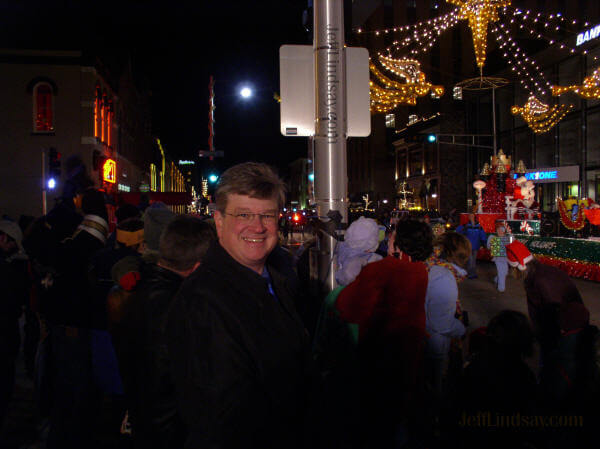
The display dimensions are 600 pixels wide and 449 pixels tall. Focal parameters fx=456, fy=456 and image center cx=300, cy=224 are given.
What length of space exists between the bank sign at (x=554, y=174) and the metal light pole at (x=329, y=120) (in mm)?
25193

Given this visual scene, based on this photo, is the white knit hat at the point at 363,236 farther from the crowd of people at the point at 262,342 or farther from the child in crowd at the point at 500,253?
the child in crowd at the point at 500,253

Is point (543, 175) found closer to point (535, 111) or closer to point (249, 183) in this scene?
point (535, 111)

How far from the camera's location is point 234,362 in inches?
62.5

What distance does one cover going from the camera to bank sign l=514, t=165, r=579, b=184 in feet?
89.9

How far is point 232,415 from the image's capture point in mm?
1562

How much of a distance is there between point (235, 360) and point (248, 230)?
0.64 metres

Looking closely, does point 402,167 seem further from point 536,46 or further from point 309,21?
point 309,21

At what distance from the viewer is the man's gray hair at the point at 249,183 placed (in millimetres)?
2098

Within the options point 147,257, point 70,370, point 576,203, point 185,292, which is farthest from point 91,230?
point 576,203

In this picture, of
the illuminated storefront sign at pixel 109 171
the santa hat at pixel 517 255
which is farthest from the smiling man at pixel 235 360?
the illuminated storefront sign at pixel 109 171

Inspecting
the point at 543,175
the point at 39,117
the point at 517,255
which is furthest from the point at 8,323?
the point at 543,175

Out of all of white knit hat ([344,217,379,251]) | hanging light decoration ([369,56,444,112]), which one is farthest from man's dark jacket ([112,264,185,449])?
hanging light decoration ([369,56,444,112])

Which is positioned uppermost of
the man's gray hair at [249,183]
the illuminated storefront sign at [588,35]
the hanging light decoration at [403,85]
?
the illuminated storefront sign at [588,35]

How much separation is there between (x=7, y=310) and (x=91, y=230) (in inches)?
37.0
